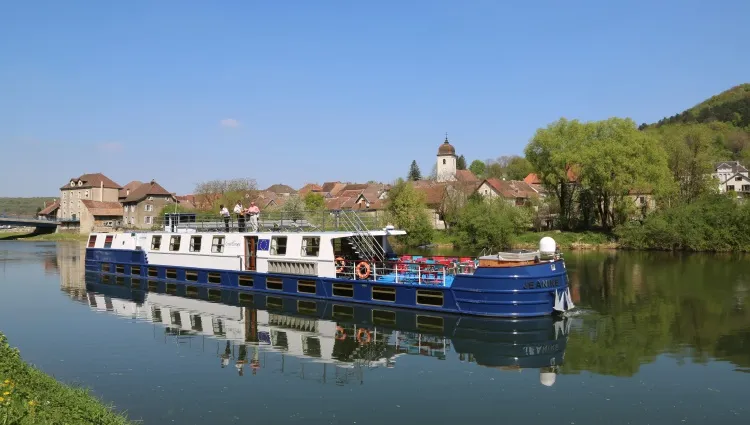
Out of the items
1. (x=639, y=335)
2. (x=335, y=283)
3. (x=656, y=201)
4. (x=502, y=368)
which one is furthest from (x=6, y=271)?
(x=656, y=201)

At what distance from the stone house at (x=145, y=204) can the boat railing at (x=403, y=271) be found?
A: 75.6 m

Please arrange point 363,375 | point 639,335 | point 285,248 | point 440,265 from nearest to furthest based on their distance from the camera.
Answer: point 363,375
point 639,335
point 440,265
point 285,248

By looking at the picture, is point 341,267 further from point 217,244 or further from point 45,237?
point 45,237

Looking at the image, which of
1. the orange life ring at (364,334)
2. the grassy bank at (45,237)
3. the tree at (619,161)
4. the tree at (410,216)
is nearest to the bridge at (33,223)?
the grassy bank at (45,237)

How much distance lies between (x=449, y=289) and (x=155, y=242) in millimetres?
20866

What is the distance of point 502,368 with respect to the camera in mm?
18484

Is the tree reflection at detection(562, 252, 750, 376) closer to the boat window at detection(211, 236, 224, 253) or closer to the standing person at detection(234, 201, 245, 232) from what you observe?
the standing person at detection(234, 201, 245, 232)

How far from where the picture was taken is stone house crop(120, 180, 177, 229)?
98219mm

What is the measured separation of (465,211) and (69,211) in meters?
80.0

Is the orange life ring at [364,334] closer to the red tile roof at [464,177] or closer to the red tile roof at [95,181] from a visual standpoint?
the red tile roof at [464,177]

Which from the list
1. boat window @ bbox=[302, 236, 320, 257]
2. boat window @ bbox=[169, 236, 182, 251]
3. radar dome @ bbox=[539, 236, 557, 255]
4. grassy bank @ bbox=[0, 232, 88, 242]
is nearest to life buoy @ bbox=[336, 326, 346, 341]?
boat window @ bbox=[302, 236, 320, 257]

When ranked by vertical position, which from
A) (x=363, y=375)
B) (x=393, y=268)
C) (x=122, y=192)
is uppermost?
(x=122, y=192)

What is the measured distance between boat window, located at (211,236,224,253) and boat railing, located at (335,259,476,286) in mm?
7800

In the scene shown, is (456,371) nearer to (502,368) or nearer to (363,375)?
(502,368)
